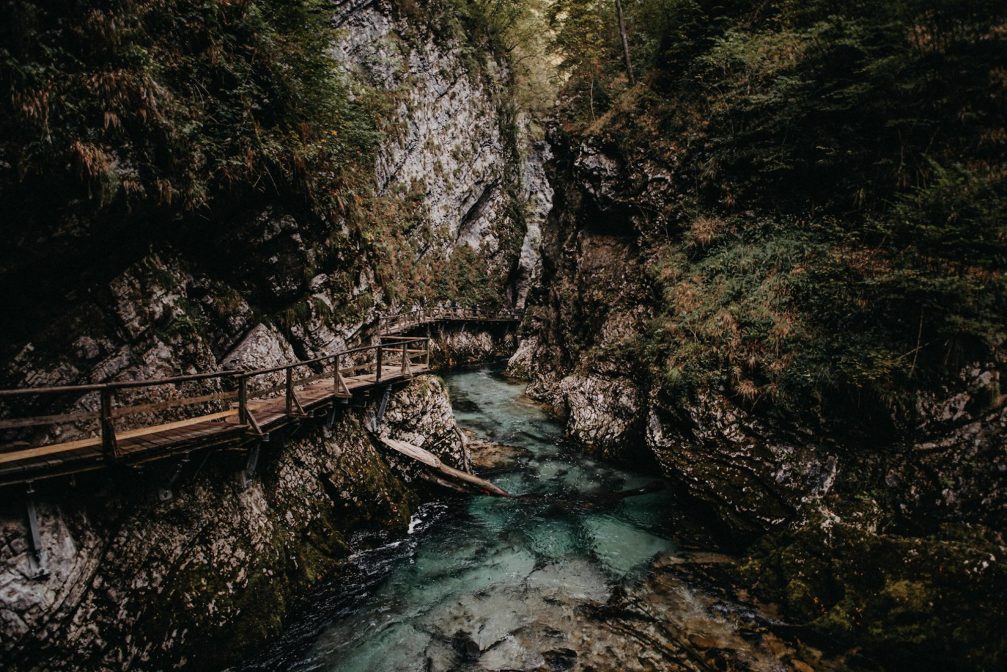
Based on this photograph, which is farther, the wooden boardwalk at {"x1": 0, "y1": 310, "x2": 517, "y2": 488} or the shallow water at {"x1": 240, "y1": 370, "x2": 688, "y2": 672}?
the shallow water at {"x1": 240, "y1": 370, "x2": 688, "y2": 672}

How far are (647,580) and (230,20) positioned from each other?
592 inches

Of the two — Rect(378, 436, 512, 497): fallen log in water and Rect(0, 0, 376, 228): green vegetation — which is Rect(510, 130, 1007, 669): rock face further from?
Rect(0, 0, 376, 228): green vegetation

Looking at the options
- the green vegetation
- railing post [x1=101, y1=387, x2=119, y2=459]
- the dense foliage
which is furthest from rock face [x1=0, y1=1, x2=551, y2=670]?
the dense foliage

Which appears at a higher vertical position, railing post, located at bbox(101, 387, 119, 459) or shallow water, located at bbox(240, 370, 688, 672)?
railing post, located at bbox(101, 387, 119, 459)

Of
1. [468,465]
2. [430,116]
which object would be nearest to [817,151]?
[468,465]

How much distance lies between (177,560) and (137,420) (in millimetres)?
2559

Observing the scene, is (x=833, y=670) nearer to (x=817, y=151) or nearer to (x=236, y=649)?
(x=236, y=649)

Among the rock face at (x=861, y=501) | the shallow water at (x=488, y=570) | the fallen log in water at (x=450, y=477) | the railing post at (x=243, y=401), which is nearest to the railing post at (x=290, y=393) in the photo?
→ the railing post at (x=243, y=401)

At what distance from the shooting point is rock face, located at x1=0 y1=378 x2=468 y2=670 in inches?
196

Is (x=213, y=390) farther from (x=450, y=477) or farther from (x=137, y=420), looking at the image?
(x=450, y=477)

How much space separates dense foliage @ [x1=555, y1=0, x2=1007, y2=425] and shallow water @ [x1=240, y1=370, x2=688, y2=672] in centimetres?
413

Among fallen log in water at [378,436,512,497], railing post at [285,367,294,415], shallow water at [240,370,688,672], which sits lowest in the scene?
shallow water at [240,370,688,672]

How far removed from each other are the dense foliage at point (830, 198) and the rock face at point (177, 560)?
960 cm

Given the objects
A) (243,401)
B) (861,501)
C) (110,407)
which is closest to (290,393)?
(243,401)
